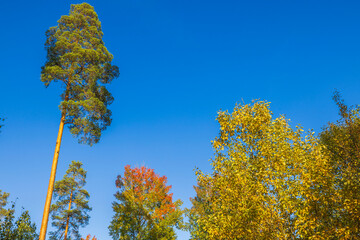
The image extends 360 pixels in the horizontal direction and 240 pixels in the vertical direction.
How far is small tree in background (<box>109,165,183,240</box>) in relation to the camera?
2350 cm

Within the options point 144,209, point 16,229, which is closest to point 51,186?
point 16,229

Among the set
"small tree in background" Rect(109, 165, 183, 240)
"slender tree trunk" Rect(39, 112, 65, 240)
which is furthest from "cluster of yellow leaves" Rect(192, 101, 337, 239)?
"small tree in background" Rect(109, 165, 183, 240)

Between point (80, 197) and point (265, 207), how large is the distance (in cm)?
3042

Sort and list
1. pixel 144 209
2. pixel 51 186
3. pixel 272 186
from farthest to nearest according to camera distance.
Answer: pixel 144 209 < pixel 51 186 < pixel 272 186

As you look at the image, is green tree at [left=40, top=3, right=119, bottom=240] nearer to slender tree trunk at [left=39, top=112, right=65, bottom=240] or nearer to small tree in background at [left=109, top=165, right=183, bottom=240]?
slender tree trunk at [left=39, top=112, right=65, bottom=240]

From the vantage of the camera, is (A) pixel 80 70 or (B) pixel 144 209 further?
(B) pixel 144 209

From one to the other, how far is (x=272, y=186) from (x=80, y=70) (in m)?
13.7

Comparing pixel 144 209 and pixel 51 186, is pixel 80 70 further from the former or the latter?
pixel 144 209

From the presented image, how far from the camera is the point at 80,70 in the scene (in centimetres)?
1844

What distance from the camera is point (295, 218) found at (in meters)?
10.6

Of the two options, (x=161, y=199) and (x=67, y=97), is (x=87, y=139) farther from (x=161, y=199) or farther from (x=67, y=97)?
(x=161, y=199)

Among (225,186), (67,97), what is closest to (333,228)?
(225,186)

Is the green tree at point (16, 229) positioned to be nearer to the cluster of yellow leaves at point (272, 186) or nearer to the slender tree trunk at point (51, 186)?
the slender tree trunk at point (51, 186)

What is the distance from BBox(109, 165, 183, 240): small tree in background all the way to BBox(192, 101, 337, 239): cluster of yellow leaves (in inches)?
486
